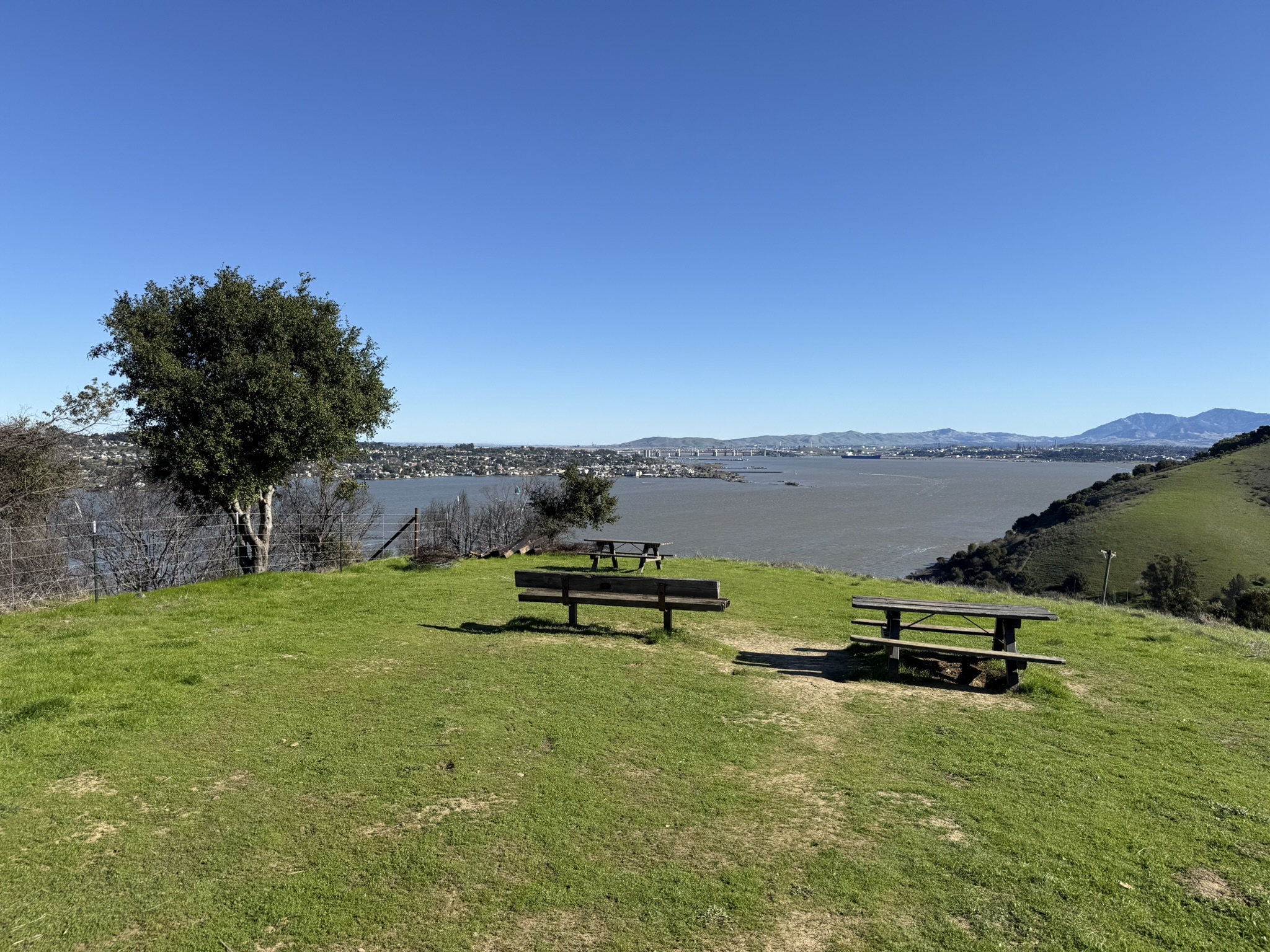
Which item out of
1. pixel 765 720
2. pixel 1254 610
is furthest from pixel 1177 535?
Result: pixel 765 720

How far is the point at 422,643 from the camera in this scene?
8.68 meters

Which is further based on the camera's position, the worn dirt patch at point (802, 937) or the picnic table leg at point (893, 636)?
the picnic table leg at point (893, 636)

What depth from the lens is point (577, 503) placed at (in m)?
26.6

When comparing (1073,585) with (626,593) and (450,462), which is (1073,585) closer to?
(626,593)

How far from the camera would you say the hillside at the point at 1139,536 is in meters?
52.8

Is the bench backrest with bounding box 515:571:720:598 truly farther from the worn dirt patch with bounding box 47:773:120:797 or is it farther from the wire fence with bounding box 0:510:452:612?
the wire fence with bounding box 0:510:452:612

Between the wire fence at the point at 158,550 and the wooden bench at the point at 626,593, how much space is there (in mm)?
7427

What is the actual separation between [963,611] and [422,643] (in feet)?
22.3

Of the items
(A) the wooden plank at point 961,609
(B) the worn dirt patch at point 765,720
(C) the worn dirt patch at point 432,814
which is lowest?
(B) the worn dirt patch at point 765,720

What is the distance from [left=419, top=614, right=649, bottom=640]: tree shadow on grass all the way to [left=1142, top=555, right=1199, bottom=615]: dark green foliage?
47.4 meters

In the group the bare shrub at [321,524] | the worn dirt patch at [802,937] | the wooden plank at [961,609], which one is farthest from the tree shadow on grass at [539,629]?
the bare shrub at [321,524]

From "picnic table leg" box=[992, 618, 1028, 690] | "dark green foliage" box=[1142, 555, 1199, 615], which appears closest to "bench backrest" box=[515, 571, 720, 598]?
"picnic table leg" box=[992, 618, 1028, 690]

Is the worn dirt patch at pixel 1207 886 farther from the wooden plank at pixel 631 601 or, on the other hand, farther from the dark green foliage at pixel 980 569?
the dark green foliage at pixel 980 569

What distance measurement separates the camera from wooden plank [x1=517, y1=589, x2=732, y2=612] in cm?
896
